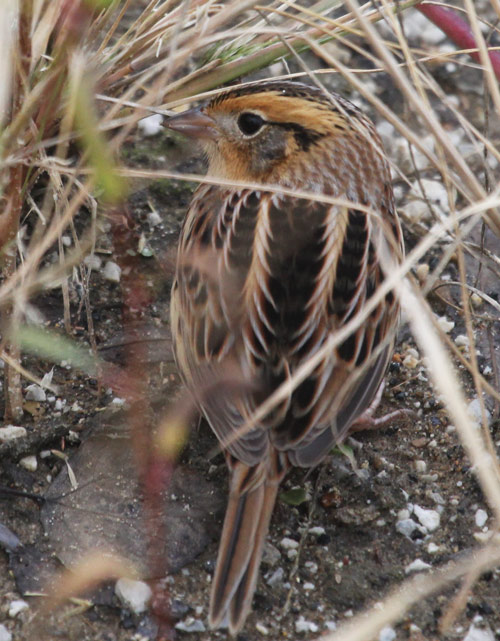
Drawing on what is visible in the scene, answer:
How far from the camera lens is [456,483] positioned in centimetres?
296

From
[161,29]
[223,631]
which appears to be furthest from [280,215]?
[223,631]

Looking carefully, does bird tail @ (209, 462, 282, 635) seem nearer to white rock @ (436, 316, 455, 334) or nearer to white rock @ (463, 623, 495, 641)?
white rock @ (463, 623, 495, 641)

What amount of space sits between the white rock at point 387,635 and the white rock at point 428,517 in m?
0.37

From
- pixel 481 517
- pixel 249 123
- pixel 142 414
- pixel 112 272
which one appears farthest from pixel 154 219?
pixel 481 517

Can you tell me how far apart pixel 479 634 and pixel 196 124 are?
5.43 feet

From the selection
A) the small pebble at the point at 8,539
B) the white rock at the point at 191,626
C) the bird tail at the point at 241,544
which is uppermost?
the small pebble at the point at 8,539

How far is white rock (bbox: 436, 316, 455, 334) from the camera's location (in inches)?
135

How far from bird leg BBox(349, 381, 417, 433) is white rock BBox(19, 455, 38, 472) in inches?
36.3

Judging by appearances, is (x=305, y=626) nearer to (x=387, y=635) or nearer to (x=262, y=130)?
(x=387, y=635)

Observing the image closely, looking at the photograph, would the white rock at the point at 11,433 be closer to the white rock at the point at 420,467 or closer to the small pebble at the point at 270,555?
the small pebble at the point at 270,555

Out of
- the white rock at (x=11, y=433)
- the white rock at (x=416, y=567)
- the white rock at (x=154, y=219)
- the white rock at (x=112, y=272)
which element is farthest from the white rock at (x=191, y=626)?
the white rock at (x=154, y=219)

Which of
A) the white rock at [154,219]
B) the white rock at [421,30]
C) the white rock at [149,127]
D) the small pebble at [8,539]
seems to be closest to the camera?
the small pebble at [8,539]

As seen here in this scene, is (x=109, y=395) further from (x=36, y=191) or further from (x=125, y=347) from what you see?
(x=36, y=191)

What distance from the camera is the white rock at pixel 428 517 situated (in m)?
2.83
